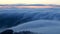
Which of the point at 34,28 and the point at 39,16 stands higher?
the point at 39,16

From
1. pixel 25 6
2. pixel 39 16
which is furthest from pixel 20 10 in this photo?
pixel 39 16

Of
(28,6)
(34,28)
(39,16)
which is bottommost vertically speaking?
(34,28)

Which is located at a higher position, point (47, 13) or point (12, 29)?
point (47, 13)

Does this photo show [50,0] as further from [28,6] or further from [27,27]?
[27,27]

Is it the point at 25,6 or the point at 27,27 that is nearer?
the point at 27,27

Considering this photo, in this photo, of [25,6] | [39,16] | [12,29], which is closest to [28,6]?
[25,6]

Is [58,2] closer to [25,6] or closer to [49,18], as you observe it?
[49,18]
